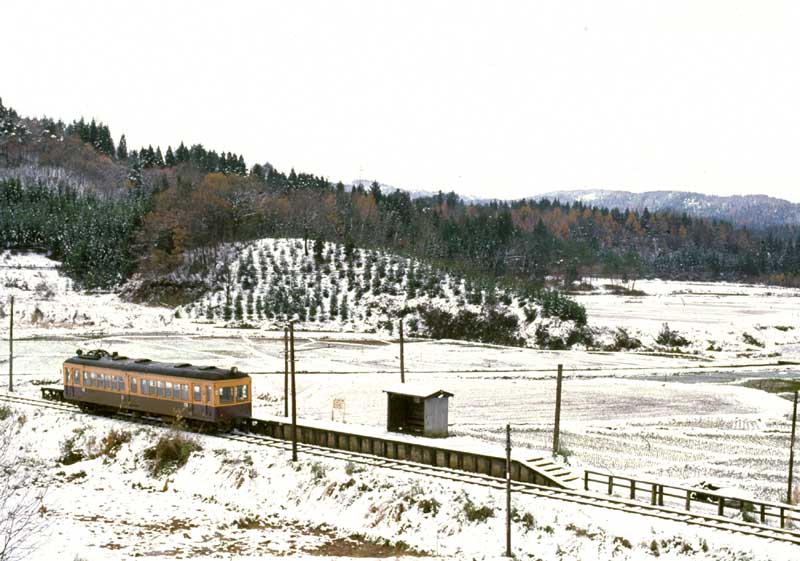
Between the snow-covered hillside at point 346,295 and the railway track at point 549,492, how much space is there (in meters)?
58.5

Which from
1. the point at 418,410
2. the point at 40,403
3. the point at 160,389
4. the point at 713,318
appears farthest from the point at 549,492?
the point at 713,318

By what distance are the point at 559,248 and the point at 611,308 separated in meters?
51.4

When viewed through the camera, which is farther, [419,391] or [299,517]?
[419,391]

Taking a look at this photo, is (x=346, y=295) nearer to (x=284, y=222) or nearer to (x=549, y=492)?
(x=284, y=222)

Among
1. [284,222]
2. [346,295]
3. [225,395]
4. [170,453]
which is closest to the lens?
[170,453]

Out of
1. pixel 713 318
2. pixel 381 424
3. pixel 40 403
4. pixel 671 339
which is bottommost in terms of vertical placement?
pixel 381 424

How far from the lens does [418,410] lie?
41.3 meters

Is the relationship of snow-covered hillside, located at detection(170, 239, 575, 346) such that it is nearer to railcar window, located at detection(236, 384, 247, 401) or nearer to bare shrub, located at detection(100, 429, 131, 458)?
railcar window, located at detection(236, 384, 247, 401)

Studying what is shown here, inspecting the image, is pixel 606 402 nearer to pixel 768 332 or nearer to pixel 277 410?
pixel 277 410

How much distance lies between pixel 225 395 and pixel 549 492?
61.2 feet

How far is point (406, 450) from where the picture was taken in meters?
36.9

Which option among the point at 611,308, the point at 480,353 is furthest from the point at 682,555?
the point at 611,308

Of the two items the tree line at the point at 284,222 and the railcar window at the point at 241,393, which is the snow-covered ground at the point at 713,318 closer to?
the tree line at the point at 284,222

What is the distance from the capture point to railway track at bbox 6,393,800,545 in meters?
25.3
